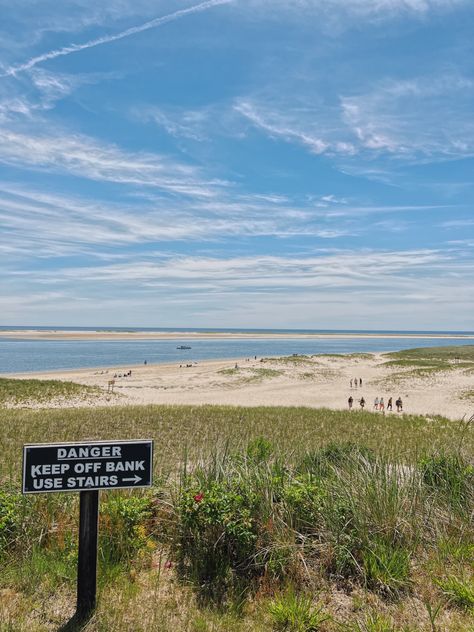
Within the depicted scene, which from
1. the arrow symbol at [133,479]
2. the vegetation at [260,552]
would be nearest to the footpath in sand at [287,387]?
the vegetation at [260,552]

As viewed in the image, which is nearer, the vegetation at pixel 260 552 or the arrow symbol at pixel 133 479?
the vegetation at pixel 260 552

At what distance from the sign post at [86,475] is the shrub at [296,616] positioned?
1721mm

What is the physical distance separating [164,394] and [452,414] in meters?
22.7

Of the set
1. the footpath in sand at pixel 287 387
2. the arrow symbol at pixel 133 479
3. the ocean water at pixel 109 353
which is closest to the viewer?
the arrow symbol at pixel 133 479

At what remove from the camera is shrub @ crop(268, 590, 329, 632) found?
4008 mm

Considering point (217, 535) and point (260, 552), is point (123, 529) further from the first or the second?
point (260, 552)

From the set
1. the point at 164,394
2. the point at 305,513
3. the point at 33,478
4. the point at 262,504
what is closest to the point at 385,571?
the point at 305,513

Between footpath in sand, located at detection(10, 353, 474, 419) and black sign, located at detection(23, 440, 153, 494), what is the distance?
26.7 m

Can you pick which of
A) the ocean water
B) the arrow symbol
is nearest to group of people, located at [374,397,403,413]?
the arrow symbol

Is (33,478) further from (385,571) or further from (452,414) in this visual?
(452,414)

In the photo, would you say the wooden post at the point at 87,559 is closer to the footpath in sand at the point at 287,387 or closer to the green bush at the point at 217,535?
the green bush at the point at 217,535

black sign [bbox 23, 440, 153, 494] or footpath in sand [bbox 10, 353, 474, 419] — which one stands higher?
black sign [bbox 23, 440, 153, 494]

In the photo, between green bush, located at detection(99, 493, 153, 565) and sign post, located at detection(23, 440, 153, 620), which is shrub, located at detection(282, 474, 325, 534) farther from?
sign post, located at detection(23, 440, 153, 620)

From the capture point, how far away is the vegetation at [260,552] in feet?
13.7
